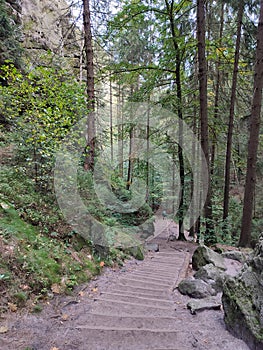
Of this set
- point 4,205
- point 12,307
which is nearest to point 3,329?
point 12,307

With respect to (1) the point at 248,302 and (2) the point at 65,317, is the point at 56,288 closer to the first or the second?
(2) the point at 65,317

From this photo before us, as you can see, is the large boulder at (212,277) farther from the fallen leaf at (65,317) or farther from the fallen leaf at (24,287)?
the fallen leaf at (24,287)

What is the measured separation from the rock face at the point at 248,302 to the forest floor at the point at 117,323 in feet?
0.49

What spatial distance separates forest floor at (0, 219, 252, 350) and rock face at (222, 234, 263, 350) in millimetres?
148

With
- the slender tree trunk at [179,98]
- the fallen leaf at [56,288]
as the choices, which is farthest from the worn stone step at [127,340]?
the slender tree trunk at [179,98]

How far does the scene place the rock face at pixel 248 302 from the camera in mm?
2430

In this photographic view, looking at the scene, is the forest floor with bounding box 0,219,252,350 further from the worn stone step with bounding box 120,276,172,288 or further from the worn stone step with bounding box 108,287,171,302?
the worn stone step with bounding box 120,276,172,288

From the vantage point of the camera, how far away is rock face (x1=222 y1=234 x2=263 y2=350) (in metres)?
2.43

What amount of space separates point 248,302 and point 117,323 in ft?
5.49

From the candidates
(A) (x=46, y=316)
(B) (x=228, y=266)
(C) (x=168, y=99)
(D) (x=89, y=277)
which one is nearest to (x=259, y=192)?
(C) (x=168, y=99)

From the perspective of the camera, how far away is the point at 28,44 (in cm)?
1305

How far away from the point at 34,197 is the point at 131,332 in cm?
360

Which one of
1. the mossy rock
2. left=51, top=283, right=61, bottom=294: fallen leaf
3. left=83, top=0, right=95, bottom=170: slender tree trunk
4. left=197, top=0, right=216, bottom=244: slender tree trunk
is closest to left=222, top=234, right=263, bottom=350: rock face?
left=51, top=283, right=61, bottom=294: fallen leaf

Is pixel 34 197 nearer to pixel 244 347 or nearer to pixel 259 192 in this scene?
pixel 244 347
